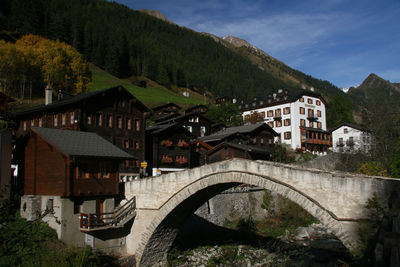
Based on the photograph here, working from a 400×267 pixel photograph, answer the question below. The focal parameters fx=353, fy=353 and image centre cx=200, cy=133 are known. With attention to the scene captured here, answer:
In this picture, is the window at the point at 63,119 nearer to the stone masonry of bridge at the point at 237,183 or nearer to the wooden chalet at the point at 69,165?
the wooden chalet at the point at 69,165

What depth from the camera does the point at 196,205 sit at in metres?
21.9

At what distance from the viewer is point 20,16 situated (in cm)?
7612

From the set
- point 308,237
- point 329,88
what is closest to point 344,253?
point 308,237

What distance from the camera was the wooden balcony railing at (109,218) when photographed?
63.7 ft

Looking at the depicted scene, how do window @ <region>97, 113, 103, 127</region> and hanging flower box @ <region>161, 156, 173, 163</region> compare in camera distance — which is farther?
hanging flower box @ <region>161, 156, 173, 163</region>

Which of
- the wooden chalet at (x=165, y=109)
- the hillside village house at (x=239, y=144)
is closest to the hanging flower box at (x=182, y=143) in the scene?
the hillside village house at (x=239, y=144)

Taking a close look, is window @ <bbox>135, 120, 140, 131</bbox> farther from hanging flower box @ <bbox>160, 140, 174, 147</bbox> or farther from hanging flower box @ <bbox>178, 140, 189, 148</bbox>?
hanging flower box @ <bbox>178, 140, 189, 148</bbox>

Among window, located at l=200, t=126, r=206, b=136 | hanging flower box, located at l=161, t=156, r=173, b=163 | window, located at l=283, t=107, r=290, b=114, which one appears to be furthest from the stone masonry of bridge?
window, located at l=283, t=107, r=290, b=114

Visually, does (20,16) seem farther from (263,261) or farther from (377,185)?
(377,185)

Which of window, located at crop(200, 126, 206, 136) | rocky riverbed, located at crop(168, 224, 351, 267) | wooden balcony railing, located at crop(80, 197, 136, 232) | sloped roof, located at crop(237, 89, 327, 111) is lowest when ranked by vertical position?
rocky riverbed, located at crop(168, 224, 351, 267)

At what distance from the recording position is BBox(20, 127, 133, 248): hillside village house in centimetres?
1914

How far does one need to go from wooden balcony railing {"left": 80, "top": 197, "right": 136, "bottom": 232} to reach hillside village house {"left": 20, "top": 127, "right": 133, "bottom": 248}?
0.05 metres

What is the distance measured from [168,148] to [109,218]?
17858 millimetres

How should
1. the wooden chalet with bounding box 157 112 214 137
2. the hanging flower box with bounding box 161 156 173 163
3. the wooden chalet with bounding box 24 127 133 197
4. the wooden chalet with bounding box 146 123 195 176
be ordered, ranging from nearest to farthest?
the wooden chalet with bounding box 24 127 133 197
the wooden chalet with bounding box 146 123 195 176
the hanging flower box with bounding box 161 156 173 163
the wooden chalet with bounding box 157 112 214 137
